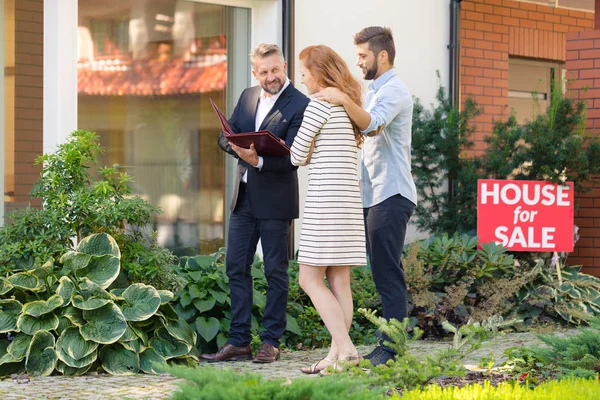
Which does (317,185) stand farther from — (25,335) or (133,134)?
(133,134)

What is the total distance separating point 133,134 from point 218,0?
131cm

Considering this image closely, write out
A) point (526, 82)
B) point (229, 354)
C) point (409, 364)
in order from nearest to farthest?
point (409, 364) → point (229, 354) → point (526, 82)

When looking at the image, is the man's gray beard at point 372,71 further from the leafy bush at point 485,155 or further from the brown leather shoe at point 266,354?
the leafy bush at point 485,155

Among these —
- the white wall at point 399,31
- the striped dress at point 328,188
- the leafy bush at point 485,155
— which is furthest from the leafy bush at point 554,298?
the striped dress at point 328,188

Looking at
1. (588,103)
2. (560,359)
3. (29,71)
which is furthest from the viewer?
(588,103)

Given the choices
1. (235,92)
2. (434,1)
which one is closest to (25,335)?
(235,92)

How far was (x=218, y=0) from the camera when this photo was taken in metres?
7.89

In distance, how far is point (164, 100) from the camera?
7703 millimetres

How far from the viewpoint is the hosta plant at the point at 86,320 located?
213 inches

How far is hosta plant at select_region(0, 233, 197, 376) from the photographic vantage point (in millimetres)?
5398

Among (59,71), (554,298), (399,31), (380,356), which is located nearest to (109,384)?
(380,356)

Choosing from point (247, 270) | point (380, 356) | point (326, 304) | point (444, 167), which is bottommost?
point (380, 356)

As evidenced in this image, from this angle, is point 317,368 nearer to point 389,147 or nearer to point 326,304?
point 326,304

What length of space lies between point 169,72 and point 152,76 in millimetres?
152
